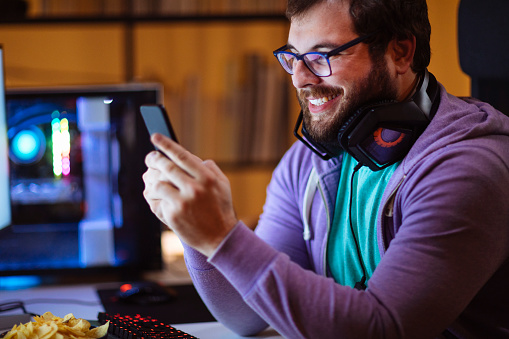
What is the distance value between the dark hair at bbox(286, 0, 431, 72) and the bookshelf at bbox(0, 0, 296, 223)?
4.08 ft

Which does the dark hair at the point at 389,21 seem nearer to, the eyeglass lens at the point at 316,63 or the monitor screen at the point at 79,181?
the eyeglass lens at the point at 316,63

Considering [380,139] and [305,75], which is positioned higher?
[305,75]

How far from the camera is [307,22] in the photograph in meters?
1.10

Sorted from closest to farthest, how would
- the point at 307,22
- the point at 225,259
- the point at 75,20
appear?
the point at 225,259
the point at 307,22
the point at 75,20

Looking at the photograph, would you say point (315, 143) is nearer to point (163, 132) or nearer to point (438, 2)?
point (163, 132)

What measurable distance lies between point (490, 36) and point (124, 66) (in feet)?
5.16

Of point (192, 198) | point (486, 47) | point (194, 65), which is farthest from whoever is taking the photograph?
point (194, 65)

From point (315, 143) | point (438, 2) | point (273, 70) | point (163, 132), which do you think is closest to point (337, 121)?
point (315, 143)

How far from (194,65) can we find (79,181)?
101cm

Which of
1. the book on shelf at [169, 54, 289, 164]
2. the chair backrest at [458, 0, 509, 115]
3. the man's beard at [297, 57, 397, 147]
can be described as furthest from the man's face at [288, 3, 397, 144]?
the book on shelf at [169, 54, 289, 164]

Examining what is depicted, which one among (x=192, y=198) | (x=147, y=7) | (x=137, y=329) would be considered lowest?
(x=137, y=329)

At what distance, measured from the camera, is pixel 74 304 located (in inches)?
55.3

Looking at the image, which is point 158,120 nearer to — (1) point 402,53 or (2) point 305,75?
(2) point 305,75

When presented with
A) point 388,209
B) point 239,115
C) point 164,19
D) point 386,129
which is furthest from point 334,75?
point 164,19
